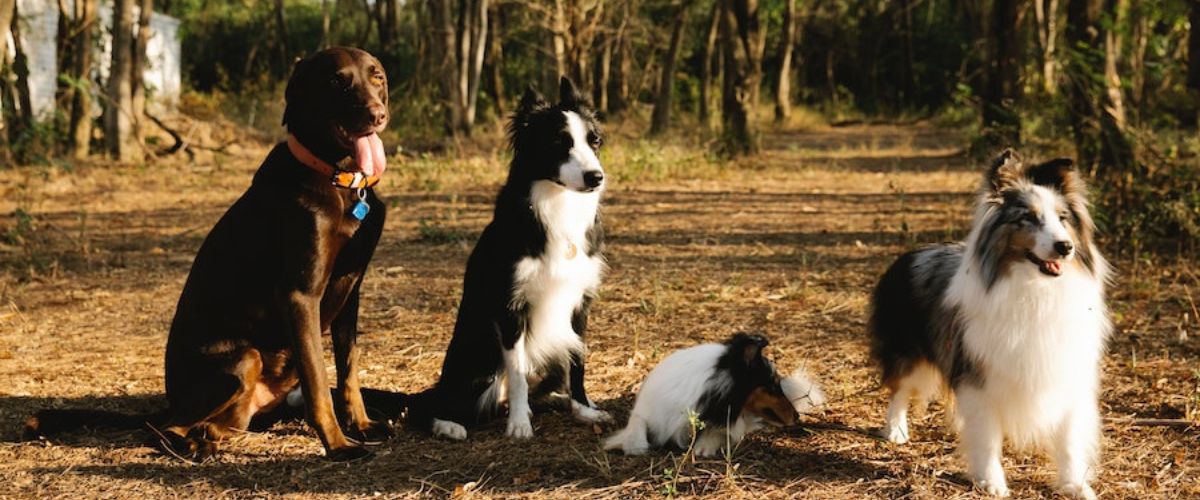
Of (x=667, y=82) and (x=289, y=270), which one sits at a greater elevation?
(x=667, y=82)

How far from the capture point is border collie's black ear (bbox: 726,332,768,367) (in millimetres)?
3986

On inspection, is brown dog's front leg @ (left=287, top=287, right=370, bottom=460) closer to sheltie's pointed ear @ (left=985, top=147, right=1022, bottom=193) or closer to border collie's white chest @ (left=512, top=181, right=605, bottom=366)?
border collie's white chest @ (left=512, top=181, right=605, bottom=366)

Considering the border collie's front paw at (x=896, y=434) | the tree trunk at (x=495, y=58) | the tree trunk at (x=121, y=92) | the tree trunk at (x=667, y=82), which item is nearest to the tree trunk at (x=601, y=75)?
the tree trunk at (x=667, y=82)

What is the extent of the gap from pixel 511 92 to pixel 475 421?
2683 cm

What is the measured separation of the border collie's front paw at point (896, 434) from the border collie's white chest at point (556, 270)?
1.42 meters

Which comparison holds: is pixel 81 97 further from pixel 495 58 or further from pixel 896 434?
pixel 896 434

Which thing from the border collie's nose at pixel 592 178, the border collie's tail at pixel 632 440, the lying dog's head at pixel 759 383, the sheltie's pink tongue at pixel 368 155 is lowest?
the border collie's tail at pixel 632 440

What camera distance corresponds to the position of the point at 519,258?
14.0ft

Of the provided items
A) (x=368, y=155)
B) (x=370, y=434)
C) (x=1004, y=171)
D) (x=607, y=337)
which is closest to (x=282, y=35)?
(x=607, y=337)

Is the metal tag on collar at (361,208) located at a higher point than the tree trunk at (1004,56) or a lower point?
lower

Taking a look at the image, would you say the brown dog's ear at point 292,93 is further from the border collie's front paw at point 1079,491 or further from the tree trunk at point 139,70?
the tree trunk at point 139,70

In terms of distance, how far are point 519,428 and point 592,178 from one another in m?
1.15

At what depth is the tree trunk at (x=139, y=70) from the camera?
49.2 feet

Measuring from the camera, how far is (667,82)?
2348 centimetres
